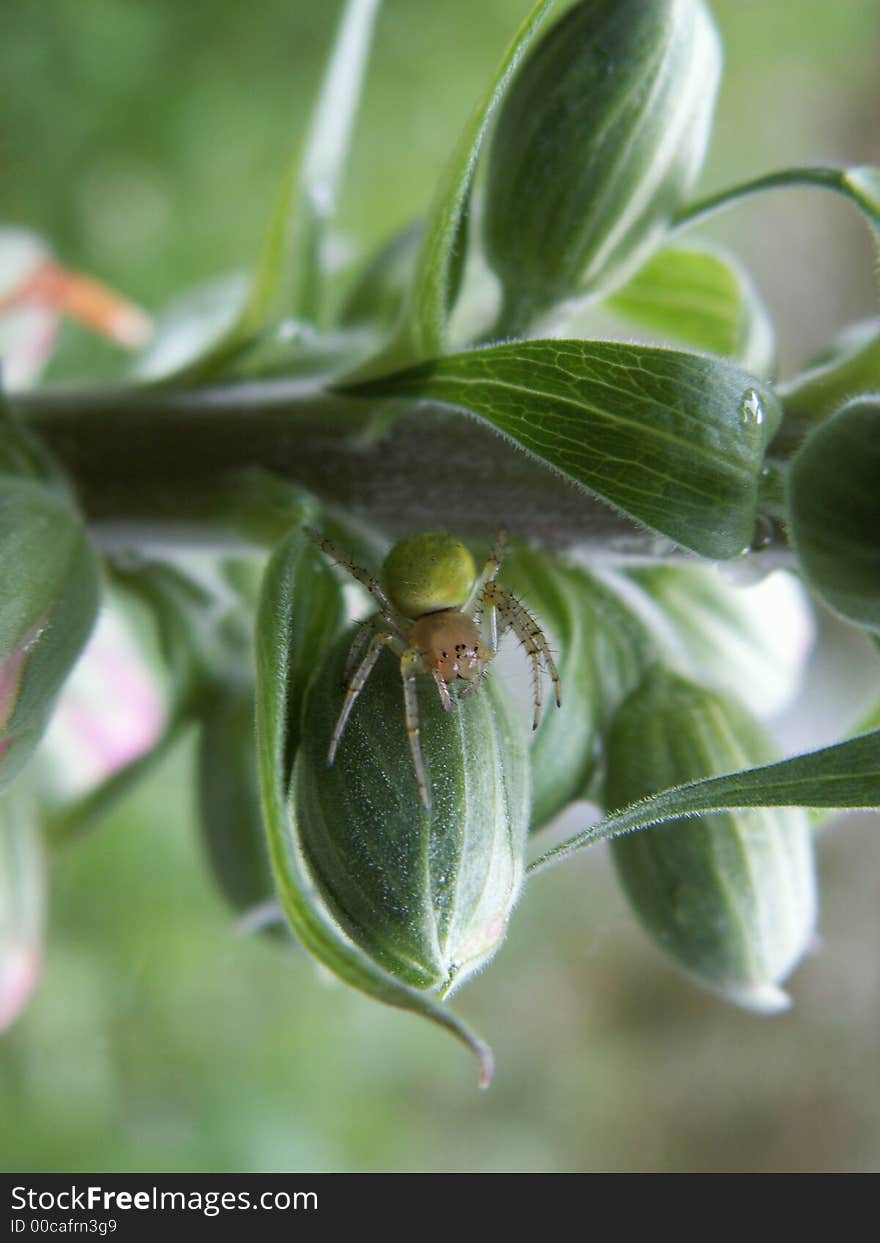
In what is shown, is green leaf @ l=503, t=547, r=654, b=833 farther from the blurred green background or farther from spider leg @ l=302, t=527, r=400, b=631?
the blurred green background

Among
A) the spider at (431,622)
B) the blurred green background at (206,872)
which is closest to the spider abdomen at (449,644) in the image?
the spider at (431,622)

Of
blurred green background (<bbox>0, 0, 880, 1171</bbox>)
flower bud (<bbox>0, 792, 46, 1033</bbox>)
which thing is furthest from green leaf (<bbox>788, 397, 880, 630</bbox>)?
blurred green background (<bbox>0, 0, 880, 1171</bbox>)

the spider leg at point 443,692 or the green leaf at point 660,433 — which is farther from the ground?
the green leaf at point 660,433

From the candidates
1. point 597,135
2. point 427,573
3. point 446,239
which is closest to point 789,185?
point 597,135

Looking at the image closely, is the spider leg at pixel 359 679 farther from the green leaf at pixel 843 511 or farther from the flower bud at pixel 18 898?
A: the flower bud at pixel 18 898

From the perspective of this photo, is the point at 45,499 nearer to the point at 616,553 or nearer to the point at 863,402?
the point at 616,553

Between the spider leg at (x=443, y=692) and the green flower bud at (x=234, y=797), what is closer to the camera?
the spider leg at (x=443, y=692)
